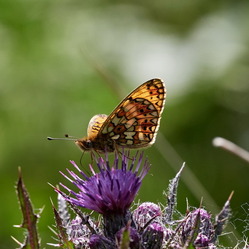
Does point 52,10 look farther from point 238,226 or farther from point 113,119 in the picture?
point 113,119

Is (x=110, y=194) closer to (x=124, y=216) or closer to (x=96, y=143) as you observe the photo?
(x=124, y=216)

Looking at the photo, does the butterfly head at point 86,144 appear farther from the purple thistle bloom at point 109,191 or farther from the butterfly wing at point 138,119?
the purple thistle bloom at point 109,191

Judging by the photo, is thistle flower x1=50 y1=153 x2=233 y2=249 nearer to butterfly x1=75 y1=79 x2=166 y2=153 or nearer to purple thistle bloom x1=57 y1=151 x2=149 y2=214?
purple thistle bloom x1=57 y1=151 x2=149 y2=214

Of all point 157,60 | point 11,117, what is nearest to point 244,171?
point 157,60

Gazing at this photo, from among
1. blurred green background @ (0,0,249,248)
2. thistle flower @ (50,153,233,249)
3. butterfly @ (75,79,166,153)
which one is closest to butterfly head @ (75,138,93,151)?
butterfly @ (75,79,166,153)

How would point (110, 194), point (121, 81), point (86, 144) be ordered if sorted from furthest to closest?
point (121, 81) → point (86, 144) → point (110, 194)

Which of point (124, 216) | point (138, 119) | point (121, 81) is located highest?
point (121, 81)

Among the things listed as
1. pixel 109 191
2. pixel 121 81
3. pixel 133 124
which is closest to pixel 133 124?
pixel 133 124
